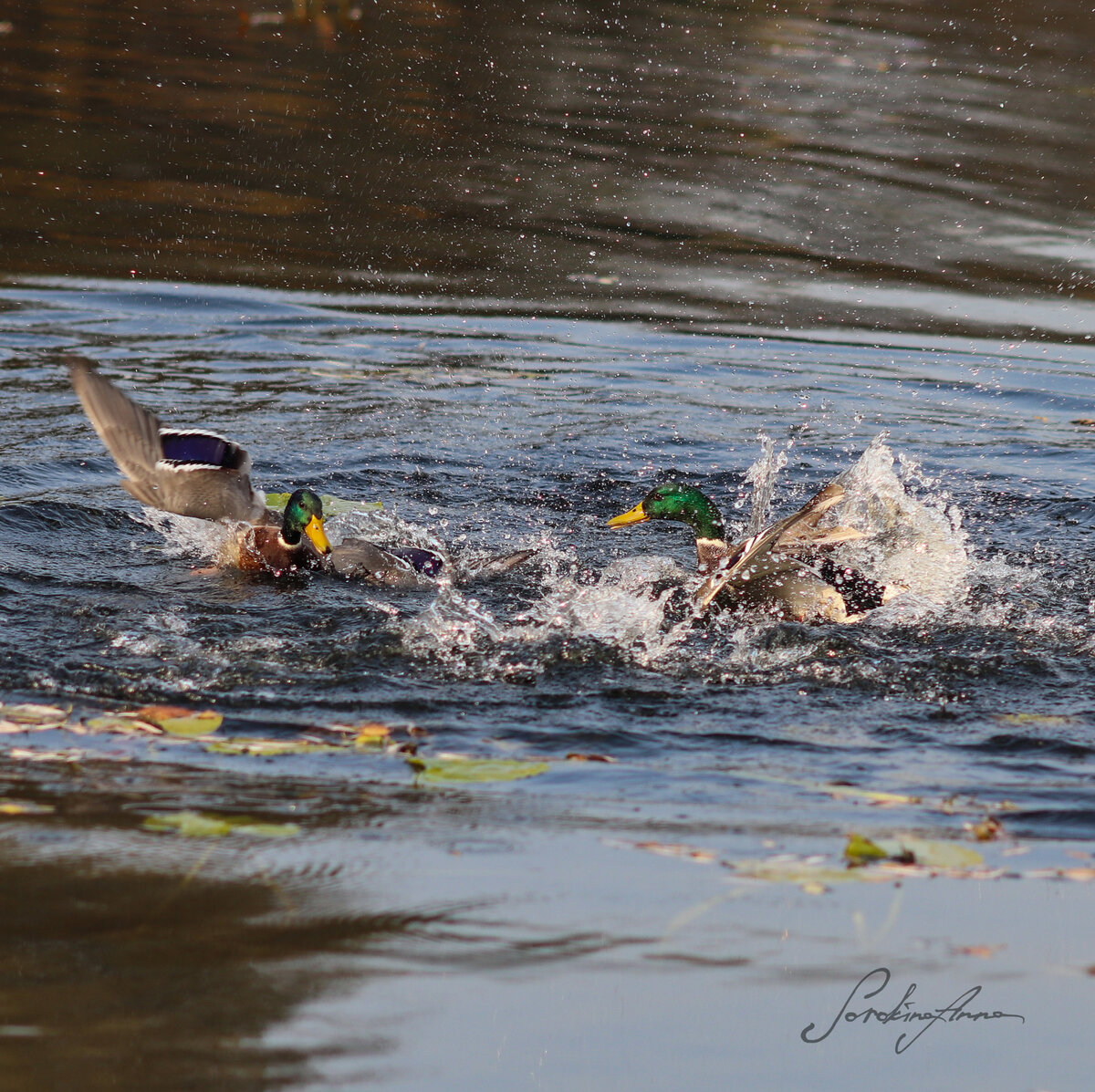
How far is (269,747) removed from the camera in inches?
147

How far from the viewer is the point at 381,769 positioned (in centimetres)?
360

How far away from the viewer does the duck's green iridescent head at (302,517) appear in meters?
5.79

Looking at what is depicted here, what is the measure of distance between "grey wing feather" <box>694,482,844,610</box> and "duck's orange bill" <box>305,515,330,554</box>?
4.68ft

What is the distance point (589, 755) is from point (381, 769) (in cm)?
53

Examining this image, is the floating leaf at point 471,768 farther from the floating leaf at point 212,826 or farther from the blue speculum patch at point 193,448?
the blue speculum patch at point 193,448

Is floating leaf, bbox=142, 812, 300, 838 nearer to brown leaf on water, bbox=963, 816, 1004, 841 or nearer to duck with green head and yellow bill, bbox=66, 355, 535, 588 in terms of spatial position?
brown leaf on water, bbox=963, 816, 1004, 841

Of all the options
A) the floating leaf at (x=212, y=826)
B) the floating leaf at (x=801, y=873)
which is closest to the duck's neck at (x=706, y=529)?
the floating leaf at (x=801, y=873)

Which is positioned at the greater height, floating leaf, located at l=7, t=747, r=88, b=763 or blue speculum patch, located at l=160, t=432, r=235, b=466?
blue speculum patch, located at l=160, t=432, r=235, b=466

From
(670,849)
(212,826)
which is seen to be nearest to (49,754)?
(212,826)

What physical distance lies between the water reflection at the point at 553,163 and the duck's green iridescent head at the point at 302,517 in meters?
4.61

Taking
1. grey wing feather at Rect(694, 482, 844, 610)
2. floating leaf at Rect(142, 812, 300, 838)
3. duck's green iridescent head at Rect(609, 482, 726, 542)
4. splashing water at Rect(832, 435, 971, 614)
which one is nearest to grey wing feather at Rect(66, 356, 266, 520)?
duck's green iridescent head at Rect(609, 482, 726, 542)

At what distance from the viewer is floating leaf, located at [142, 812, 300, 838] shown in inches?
124

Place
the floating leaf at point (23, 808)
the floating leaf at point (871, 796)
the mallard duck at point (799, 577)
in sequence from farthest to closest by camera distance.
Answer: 1. the mallard duck at point (799, 577)
2. the floating leaf at point (871, 796)
3. the floating leaf at point (23, 808)

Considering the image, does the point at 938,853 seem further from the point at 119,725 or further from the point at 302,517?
the point at 302,517
